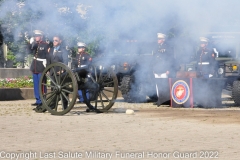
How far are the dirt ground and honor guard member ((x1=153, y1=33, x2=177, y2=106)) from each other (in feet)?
5.90

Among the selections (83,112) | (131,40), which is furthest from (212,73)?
(83,112)

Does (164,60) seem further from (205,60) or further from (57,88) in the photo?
(57,88)

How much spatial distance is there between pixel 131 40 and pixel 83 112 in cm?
343

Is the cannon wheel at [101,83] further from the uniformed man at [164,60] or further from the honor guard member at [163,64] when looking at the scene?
the uniformed man at [164,60]

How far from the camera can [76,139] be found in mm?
10406

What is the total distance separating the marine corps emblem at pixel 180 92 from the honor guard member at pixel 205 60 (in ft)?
4.89

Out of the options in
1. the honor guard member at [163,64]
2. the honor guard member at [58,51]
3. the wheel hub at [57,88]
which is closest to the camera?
the wheel hub at [57,88]

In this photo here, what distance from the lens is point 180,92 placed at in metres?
16.9

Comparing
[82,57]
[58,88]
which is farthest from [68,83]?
[82,57]

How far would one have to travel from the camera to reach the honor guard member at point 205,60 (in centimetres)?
1830

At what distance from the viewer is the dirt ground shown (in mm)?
8992

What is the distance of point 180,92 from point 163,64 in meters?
1.29

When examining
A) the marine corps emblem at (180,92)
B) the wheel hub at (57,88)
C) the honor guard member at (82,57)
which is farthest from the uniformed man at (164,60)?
the wheel hub at (57,88)

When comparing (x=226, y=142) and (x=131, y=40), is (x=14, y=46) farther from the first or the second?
(x=226, y=142)
